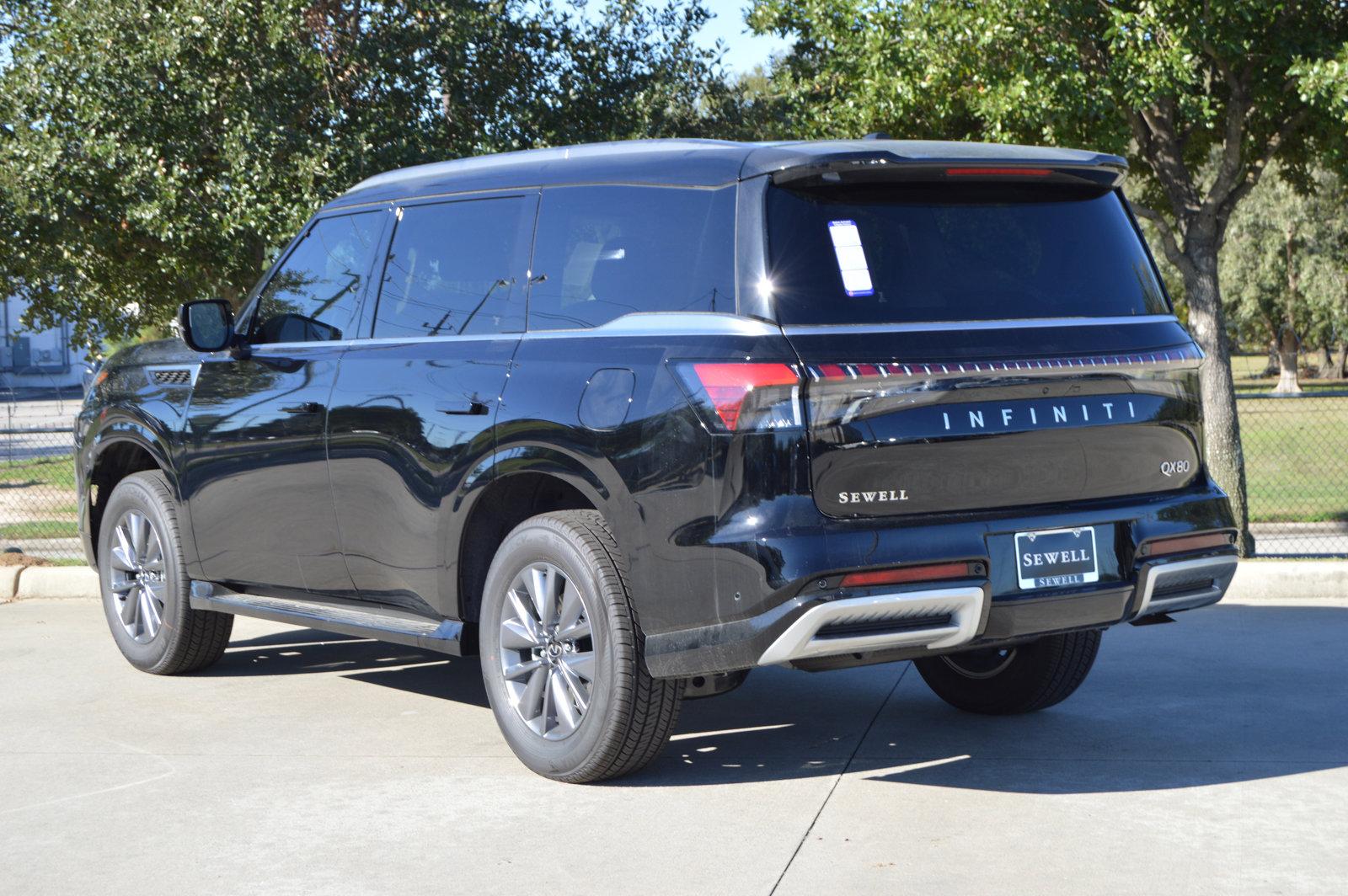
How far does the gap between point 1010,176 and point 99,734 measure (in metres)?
Answer: 4.08

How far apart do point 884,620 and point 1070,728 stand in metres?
1.86

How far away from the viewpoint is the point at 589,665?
528 cm

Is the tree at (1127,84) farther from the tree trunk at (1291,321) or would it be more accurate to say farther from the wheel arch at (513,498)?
the tree trunk at (1291,321)

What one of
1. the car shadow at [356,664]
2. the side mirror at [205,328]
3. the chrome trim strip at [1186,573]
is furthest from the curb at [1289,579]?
the chrome trim strip at [1186,573]

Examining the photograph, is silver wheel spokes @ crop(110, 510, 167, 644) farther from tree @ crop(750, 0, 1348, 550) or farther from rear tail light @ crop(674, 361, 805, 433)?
tree @ crop(750, 0, 1348, 550)

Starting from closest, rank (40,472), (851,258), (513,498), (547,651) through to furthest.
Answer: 1. (851,258)
2. (547,651)
3. (513,498)
4. (40,472)

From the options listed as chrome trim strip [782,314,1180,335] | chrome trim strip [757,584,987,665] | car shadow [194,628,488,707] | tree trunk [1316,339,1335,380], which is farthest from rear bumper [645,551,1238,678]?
tree trunk [1316,339,1335,380]

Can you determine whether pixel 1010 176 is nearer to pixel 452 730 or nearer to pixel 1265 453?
pixel 452 730

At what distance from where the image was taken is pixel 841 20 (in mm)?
14906

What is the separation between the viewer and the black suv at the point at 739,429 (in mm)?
4758

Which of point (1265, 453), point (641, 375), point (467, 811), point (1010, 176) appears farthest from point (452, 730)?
point (1265, 453)

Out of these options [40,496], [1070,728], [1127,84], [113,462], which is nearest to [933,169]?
[1070,728]

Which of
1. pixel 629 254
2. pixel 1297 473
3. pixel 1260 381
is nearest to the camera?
pixel 629 254

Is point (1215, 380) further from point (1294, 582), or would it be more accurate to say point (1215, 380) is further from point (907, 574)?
point (907, 574)
